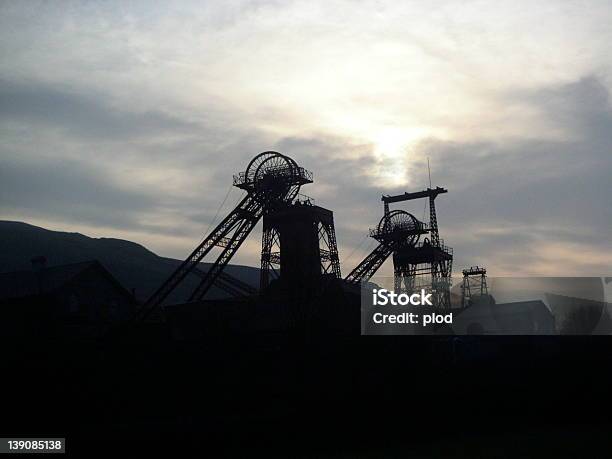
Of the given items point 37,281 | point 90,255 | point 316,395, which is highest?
point 90,255

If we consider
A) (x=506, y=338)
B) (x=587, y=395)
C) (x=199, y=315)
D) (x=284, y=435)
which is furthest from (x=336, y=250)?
(x=284, y=435)

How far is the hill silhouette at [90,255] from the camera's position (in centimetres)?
14600

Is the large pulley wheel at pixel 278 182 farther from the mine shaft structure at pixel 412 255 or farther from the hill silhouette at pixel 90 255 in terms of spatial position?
the hill silhouette at pixel 90 255

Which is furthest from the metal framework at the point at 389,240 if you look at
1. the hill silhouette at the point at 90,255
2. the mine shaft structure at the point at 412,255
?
the hill silhouette at the point at 90,255

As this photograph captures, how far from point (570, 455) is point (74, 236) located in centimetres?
19353

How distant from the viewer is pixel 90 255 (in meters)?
166

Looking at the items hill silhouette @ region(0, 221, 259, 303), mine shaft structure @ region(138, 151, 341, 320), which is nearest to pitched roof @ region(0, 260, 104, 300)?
mine shaft structure @ region(138, 151, 341, 320)

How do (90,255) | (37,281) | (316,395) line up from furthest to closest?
(90,255) < (37,281) < (316,395)

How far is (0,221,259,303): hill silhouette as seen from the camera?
479 feet

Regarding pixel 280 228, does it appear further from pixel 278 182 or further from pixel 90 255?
pixel 90 255

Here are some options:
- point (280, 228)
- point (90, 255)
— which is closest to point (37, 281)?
point (280, 228)

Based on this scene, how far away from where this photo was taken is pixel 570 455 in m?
19.6

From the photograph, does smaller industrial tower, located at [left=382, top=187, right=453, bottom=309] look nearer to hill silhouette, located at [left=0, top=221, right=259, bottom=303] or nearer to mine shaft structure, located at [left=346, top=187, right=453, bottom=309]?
mine shaft structure, located at [left=346, top=187, right=453, bottom=309]

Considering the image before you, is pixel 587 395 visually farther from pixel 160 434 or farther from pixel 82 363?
pixel 82 363
